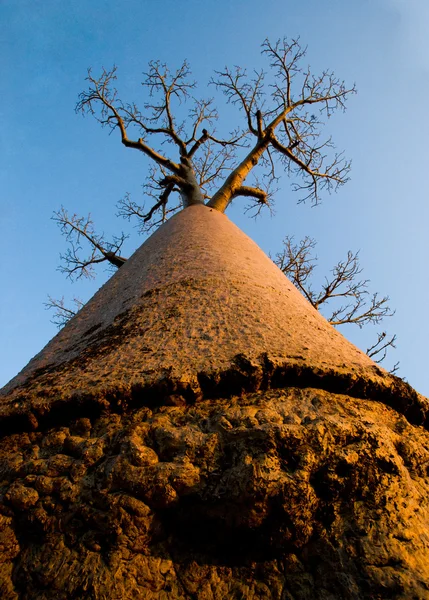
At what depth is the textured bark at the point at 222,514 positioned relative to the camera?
747 millimetres

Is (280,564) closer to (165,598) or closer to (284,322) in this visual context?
(165,598)

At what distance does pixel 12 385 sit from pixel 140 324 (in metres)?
0.47

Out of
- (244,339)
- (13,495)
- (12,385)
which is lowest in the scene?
(13,495)

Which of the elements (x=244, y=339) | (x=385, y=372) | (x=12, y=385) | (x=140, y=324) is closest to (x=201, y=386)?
(x=244, y=339)

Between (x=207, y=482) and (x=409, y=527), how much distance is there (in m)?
0.40

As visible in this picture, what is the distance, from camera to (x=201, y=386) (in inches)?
43.1

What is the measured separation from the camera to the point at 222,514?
83 centimetres

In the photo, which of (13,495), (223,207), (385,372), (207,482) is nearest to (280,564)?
(207,482)

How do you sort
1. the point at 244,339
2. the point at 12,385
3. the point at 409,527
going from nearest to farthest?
1. the point at 409,527
2. the point at 244,339
3. the point at 12,385

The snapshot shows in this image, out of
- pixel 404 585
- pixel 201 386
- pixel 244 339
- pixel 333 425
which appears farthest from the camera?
pixel 244 339

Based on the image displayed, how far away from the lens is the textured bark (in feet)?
2.45

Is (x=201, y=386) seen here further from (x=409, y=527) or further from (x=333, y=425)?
(x=409, y=527)

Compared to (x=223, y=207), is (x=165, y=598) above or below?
below

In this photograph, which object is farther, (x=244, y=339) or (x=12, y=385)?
(x=12, y=385)
